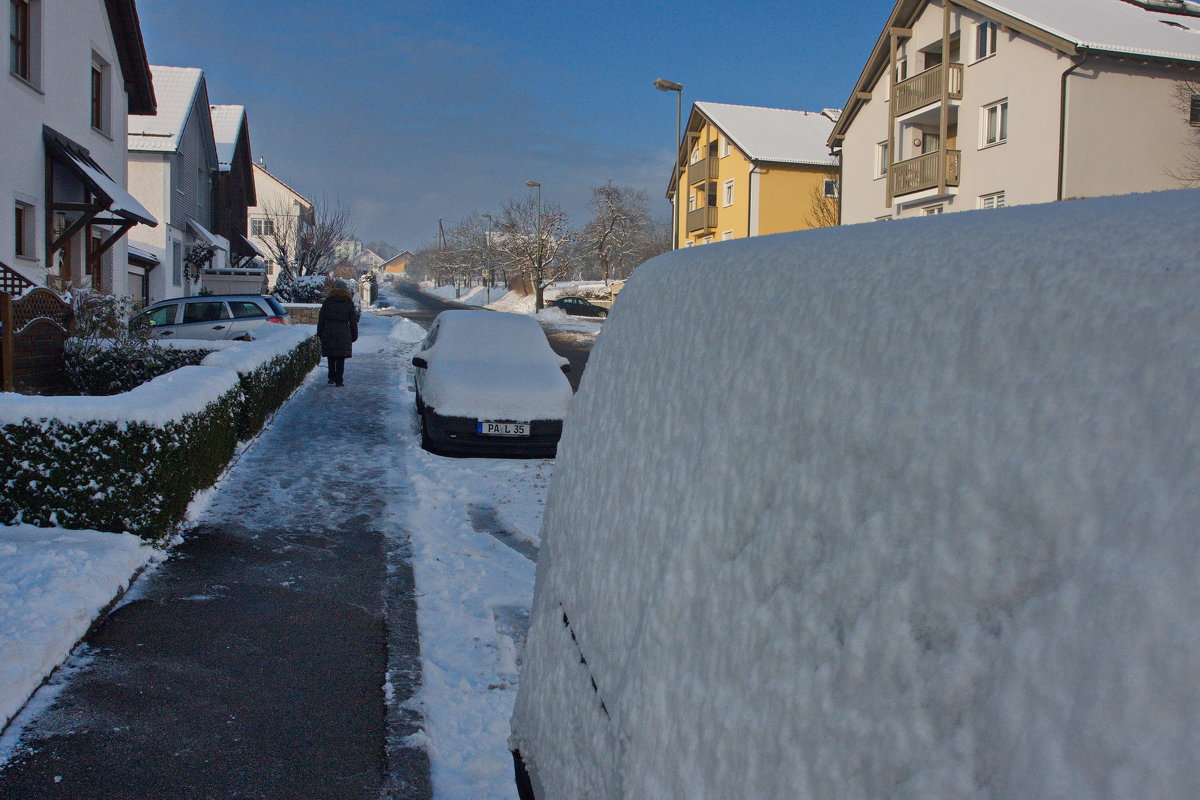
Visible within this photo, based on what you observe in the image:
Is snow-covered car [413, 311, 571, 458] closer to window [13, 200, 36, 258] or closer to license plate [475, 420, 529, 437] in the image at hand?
license plate [475, 420, 529, 437]

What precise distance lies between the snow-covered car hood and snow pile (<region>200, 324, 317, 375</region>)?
1756 mm

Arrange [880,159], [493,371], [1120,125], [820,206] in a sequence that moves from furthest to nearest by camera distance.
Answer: [820,206] < [880,159] < [1120,125] < [493,371]

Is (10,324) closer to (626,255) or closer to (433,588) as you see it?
(433,588)

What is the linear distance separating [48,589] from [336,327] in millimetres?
10159

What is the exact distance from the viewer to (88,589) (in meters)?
4.70

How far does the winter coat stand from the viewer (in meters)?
14.4

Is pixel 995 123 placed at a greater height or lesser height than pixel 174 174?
greater

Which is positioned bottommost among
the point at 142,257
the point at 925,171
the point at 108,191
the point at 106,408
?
the point at 106,408

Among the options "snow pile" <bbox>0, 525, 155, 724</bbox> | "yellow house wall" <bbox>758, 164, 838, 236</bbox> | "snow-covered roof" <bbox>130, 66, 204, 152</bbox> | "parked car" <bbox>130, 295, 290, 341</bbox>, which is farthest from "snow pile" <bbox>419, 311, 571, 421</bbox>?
"yellow house wall" <bbox>758, 164, 838, 236</bbox>

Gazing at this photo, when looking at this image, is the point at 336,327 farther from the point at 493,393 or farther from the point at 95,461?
the point at 95,461

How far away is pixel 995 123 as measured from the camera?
2692cm

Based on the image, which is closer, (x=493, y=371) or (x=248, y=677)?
(x=248, y=677)

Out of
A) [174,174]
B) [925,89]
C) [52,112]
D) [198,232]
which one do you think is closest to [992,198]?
[925,89]

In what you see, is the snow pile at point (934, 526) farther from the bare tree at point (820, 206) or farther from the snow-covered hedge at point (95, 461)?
the bare tree at point (820, 206)
